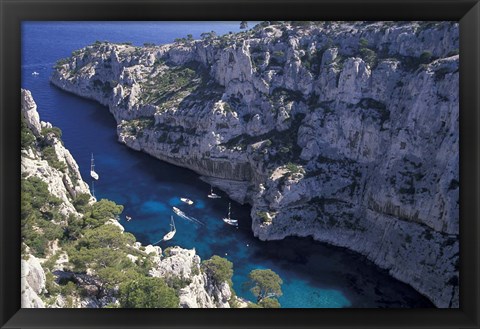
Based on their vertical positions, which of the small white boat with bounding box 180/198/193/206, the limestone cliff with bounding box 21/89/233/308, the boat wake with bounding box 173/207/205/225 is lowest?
the boat wake with bounding box 173/207/205/225

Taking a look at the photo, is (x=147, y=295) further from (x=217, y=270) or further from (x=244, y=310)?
(x=244, y=310)

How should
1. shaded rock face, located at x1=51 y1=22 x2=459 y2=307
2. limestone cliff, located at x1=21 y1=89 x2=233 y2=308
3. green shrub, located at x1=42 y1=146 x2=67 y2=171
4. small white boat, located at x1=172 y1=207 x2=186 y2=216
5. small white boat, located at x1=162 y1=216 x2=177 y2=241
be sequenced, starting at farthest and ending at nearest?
small white boat, located at x1=172 y1=207 x2=186 y2=216, small white boat, located at x1=162 y1=216 x2=177 y2=241, shaded rock face, located at x1=51 y1=22 x2=459 y2=307, green shrub, located at x1=42 y1=146 x2=67 y2=171, limestone cliff, located at x1=21 y1=89 x2=233 y2=308

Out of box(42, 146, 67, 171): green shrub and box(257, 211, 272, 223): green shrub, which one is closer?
box(42, 146, 67, 171): green shrub

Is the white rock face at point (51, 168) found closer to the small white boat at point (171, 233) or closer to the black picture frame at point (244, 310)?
the small white boat at point (171, 233)

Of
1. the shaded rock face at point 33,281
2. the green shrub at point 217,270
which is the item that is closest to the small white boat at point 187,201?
the green shrub at point 217,270

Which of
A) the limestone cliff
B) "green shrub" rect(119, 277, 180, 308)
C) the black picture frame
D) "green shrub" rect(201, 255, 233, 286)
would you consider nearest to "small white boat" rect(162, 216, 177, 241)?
the limestone cliff

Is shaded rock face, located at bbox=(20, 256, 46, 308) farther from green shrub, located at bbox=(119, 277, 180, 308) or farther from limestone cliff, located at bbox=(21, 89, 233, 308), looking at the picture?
green shrub, located at bbox=(119, 277, 180, 308)
